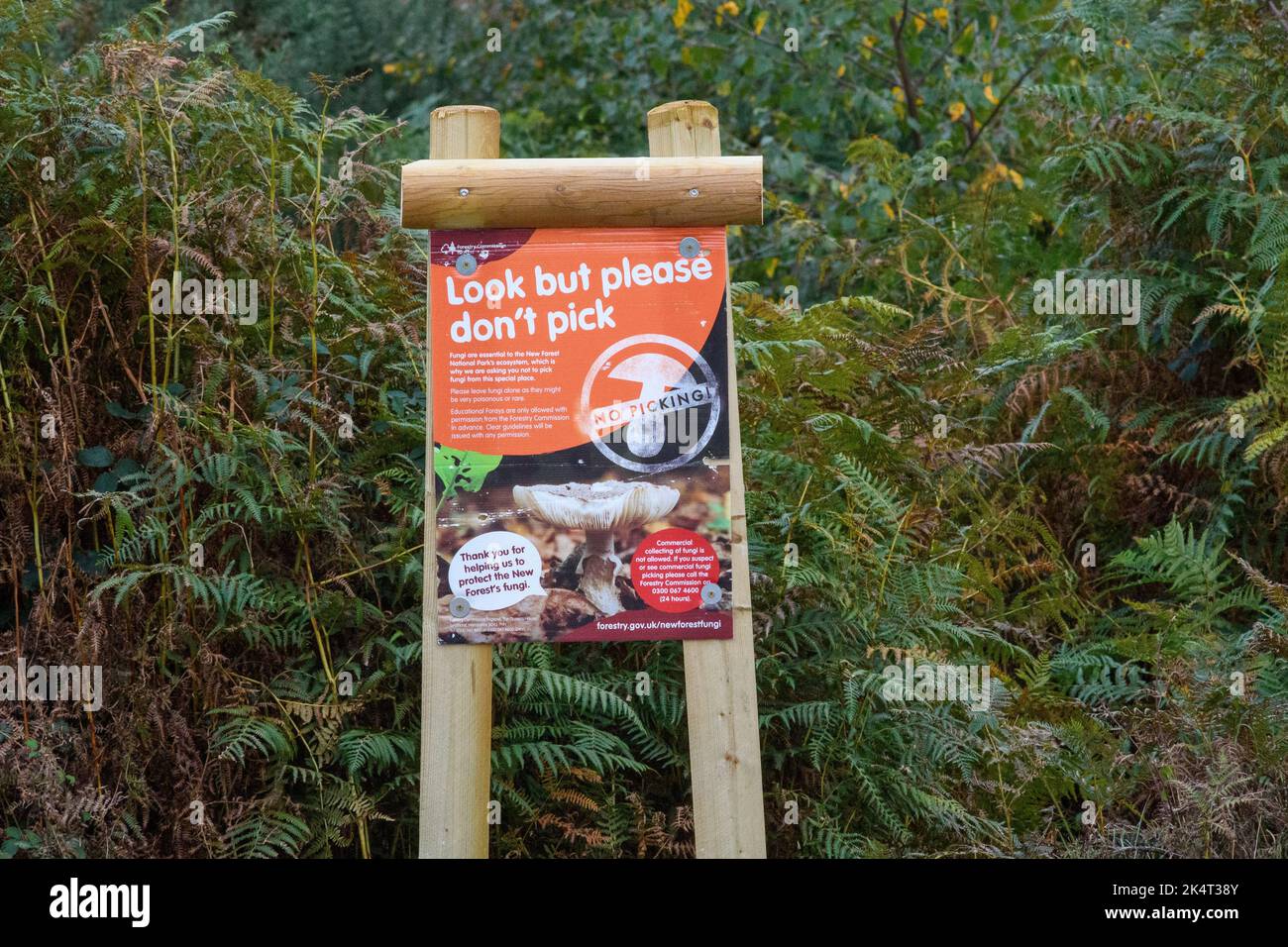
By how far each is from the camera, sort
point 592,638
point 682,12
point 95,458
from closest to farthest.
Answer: point 592,638 → point 95,458 → point 682,12

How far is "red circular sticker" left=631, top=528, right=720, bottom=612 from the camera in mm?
3322

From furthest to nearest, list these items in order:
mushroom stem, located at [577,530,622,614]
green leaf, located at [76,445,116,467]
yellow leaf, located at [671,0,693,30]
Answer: yellow leaf, located at [671,0,693,30]
green leaf, located at [76,445,116,467]
mushroom stem, located at [577,530,622,614]

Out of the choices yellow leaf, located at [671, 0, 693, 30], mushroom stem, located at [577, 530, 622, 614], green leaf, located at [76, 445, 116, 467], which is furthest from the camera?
yellow leaf, located at [671, 0, 693, 30]

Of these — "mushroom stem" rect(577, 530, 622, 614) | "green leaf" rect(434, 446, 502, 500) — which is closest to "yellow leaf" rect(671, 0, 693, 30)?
"green leaf" rect(434, 446, 502, 500)

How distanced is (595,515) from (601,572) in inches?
5.6

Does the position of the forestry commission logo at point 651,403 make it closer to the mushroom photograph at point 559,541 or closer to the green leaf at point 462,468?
the mushroom photograph at point 559,541

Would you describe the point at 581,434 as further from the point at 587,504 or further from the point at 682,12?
the point at 682,12

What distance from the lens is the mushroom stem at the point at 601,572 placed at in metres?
3.31

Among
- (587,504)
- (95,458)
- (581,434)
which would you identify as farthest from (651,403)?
(95,458)

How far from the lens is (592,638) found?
330 centimetres

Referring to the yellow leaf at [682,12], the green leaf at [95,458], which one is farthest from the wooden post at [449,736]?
the yellow leaf at [682,12]

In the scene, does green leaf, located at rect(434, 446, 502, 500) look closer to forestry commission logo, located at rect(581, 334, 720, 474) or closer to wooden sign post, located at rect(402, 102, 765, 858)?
wooden sign post, located at rect(402, 102, 765, 858)

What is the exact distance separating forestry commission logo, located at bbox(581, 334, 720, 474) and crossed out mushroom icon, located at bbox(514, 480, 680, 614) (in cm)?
9
